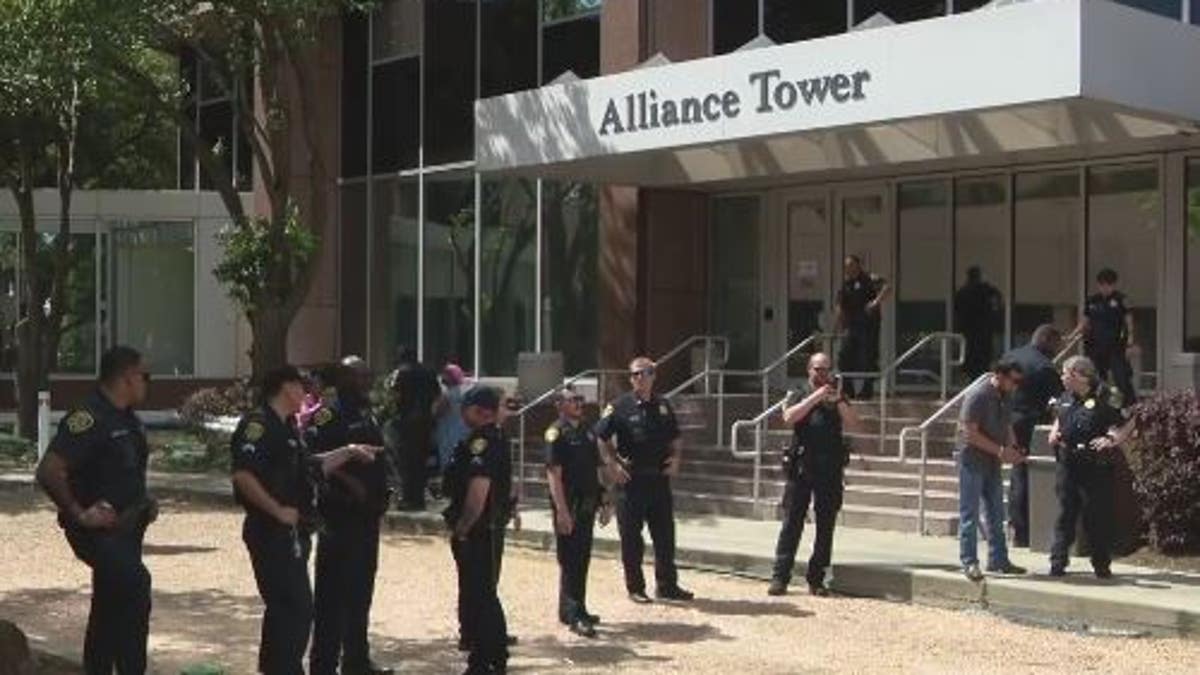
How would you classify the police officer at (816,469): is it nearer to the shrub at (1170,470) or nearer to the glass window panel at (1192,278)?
the shrub at (1170,470)

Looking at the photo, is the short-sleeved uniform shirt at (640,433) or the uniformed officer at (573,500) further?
the short-sleeved uniform shirt at (640,433)

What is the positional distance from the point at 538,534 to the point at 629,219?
682cm

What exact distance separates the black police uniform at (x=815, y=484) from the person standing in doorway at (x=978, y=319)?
6.95m

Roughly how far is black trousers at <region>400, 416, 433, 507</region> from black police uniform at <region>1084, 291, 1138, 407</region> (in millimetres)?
6470

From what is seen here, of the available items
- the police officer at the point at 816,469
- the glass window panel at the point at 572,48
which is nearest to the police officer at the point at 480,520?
the police officer at the point at 816,469

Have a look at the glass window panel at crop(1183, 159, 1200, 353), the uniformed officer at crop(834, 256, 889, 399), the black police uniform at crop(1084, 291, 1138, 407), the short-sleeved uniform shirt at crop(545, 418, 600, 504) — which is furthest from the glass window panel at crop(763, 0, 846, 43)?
the short-sleeved uniform shirt at crop(545, 418, 600, 504)

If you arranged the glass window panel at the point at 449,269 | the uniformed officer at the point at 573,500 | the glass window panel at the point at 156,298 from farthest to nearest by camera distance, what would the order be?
the glass window panel at the point at 156,298 < the glass window panel at the point at 449,269 < the uniformed officer at the point at 573,500

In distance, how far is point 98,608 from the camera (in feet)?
25.4

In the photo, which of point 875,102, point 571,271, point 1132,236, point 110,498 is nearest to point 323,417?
point 110,498

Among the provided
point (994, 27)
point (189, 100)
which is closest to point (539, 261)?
point (994, 27)

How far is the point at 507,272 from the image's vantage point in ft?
77.6

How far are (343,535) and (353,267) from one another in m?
19.3

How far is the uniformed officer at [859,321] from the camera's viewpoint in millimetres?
18703

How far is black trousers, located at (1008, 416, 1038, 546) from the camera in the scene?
13.6m
